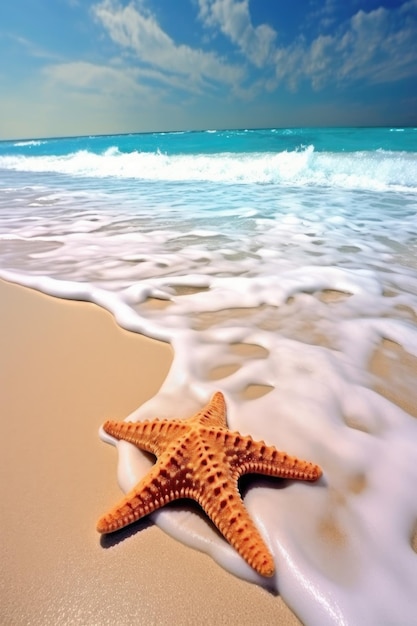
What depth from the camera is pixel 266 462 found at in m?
1.79

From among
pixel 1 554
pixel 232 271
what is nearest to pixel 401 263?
pixel 232 271

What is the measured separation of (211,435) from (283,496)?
47 centimetres

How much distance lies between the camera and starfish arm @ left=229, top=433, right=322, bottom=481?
1.77 m

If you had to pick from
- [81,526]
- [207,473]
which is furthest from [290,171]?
[81,526]

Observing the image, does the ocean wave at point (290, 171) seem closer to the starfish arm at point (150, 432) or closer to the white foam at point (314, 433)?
the white foam at point (314, 433)

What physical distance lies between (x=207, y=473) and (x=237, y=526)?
0.24 m

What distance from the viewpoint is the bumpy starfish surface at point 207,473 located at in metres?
1.48

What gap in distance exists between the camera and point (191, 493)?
5.44 feet

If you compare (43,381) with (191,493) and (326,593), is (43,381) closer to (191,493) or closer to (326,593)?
(191,493)

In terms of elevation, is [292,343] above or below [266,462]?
below

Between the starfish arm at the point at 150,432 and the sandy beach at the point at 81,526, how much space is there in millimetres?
200

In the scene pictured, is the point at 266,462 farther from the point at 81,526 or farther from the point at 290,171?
the point at 290,171

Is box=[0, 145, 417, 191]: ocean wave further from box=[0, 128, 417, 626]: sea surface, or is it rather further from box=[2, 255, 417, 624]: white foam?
box=[2, 255, 417, 624]: white foam

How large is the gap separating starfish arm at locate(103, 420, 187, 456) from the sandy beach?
0.20 meters
